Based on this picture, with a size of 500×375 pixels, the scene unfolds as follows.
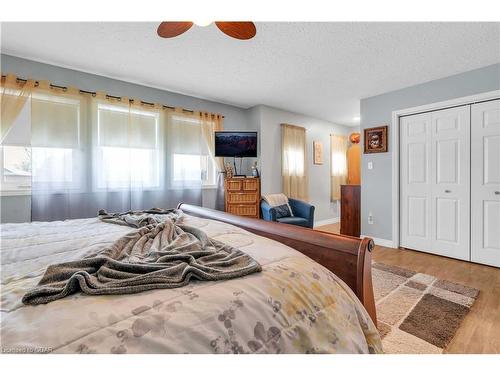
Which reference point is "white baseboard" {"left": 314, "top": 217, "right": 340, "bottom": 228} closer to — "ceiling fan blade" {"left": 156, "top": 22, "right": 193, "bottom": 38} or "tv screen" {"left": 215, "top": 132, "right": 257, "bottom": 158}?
"tv screen" {"left": 215, "top": 132, "right": 257, "bottom": 158}

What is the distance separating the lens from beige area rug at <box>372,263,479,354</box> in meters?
1.53

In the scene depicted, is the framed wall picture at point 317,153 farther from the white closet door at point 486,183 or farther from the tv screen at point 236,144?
the white closet door at point 486,183

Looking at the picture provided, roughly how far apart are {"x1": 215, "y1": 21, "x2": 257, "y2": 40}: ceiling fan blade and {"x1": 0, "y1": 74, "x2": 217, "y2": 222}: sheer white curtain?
211 centimetres

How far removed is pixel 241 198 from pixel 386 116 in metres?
2.61

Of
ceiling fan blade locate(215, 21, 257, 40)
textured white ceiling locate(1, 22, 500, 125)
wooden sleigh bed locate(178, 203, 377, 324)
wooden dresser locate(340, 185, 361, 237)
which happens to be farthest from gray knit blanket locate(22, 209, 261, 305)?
wooden dresser locate(340, 185, 361, 237)

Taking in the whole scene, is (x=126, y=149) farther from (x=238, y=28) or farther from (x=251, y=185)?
(x=238, y=28)

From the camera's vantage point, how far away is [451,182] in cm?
316

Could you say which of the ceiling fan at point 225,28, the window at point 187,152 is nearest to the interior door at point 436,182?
the ceiling fan at point 225,28

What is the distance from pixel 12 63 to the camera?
8.63ft

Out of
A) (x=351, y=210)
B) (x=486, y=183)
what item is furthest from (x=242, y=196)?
(x=486, y=183)

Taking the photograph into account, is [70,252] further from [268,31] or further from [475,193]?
[475,193]

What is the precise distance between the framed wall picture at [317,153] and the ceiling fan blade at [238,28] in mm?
3838

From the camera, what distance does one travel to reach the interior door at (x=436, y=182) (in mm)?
3074
